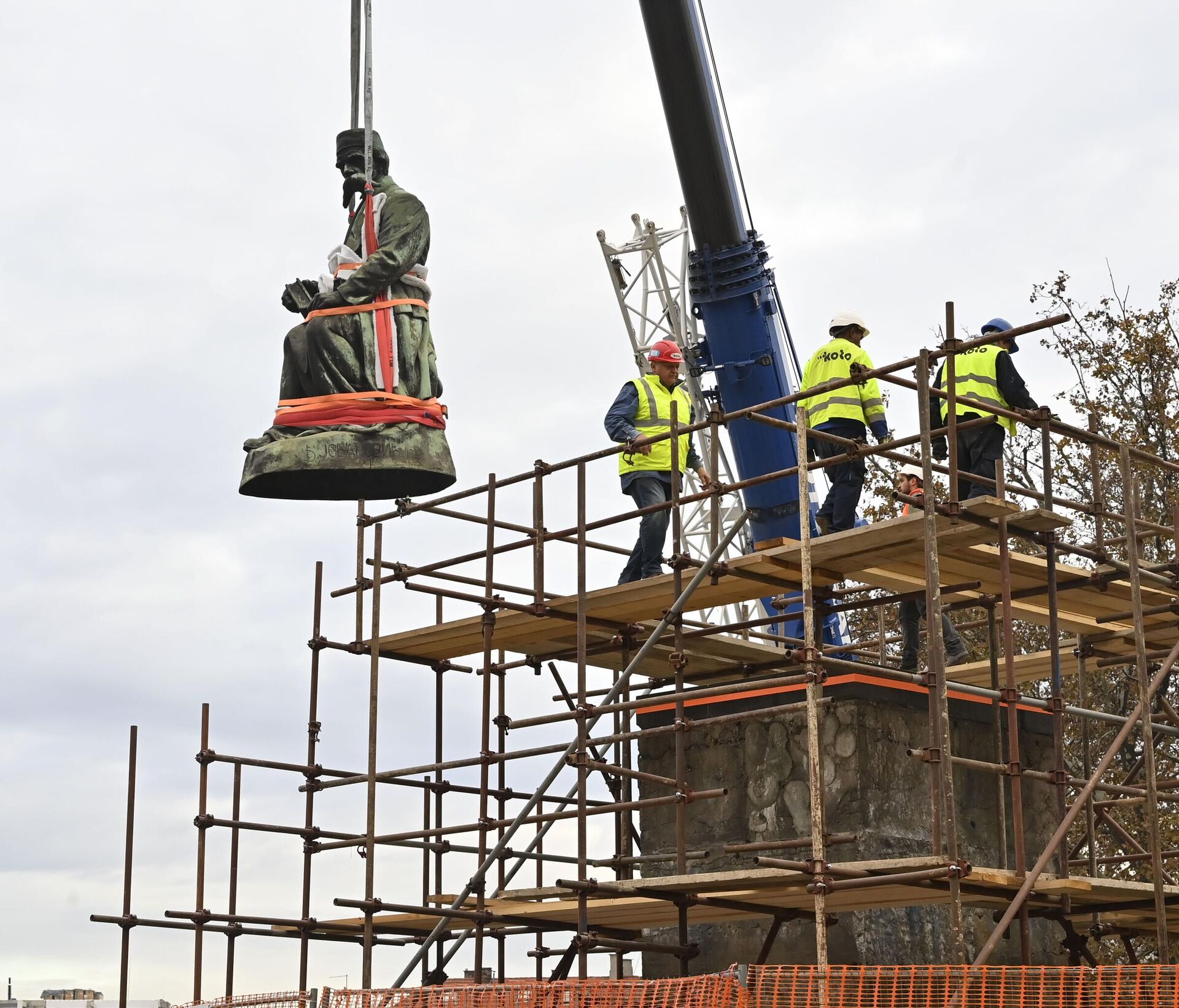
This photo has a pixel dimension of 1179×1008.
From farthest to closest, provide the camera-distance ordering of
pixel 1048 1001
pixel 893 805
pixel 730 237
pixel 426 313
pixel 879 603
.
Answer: pixel 730 237, pixel 879 603, pixel 893 805, pixel 426 313, pixel 1048 1001

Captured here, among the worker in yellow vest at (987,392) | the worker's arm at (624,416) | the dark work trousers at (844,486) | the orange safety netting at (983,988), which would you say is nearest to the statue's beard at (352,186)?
the worker's arm at (624,416)

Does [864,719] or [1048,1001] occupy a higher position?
[864,719]

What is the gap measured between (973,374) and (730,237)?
207 inches

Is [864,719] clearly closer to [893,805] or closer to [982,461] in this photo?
[893,805]

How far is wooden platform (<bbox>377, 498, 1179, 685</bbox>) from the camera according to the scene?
1303 centimetres

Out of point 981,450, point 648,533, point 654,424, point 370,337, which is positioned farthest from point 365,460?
point 981,450

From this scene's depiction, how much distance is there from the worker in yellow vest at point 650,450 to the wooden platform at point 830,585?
59 centimetres

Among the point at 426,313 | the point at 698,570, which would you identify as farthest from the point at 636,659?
the point at 426,313

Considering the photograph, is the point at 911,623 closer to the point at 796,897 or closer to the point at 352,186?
the point at 796,897

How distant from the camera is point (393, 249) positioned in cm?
1394

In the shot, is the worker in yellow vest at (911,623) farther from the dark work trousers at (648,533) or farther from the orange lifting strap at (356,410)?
the orange lifting strap at (356,410)

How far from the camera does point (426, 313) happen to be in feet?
46.0

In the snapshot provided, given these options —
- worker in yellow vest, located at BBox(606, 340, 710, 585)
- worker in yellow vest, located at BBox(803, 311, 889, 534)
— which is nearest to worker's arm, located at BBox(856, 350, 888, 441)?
worker in yellow vest, located at BBox(803, 311, 889, 534)

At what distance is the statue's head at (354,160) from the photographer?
14.5m
